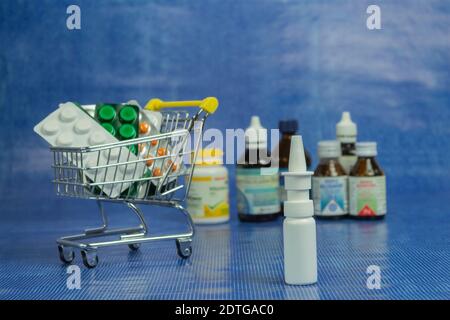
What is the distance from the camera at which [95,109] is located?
1772 mm

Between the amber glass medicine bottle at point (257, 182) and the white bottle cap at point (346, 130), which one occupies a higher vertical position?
the white bottle cap at point (346, 130)

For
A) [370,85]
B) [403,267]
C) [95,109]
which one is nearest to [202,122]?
[95,109]

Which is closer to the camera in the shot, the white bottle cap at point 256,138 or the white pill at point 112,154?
the white pill at point 112,154

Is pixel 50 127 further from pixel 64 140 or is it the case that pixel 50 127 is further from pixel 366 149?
pixel 366 149

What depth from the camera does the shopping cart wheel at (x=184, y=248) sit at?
170 centimetres

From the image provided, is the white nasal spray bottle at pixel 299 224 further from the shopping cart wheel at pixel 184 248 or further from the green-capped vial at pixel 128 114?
the green-capped vial at pixel 128 114

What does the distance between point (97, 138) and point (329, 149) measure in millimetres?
725

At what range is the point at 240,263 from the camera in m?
1.64

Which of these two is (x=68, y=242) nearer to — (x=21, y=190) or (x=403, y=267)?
(x=403, y=267)

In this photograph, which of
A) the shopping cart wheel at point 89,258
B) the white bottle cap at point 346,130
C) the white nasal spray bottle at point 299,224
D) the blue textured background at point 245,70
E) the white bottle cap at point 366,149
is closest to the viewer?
the white nasal spray bottle at point 299,224

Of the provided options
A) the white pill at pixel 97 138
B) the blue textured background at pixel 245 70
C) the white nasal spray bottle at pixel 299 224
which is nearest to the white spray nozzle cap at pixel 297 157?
the white nasal spray bottle at pixel 299 224

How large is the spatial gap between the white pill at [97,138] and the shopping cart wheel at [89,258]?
0.22 meters

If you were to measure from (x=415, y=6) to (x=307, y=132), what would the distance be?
0.52 m

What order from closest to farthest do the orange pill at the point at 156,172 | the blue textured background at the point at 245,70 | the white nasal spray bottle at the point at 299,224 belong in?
the white nasal spray bottle at the point at 299,224 → the orange pill at the point at 156,172 → the blue textured background at the point at 245,70
